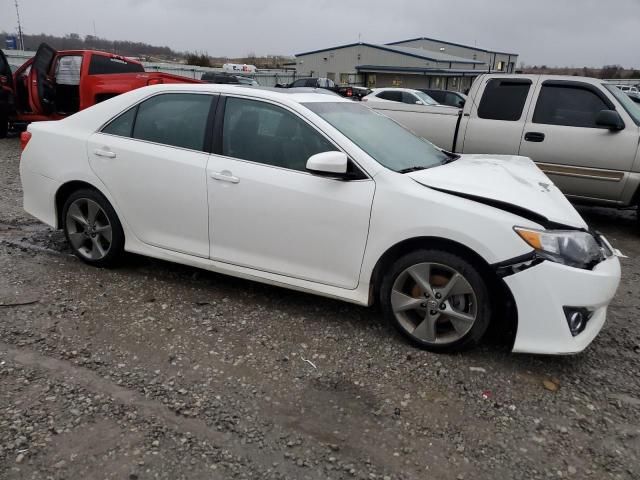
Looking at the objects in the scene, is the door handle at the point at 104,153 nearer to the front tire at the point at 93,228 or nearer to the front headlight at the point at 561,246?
the front tire at the point at 93,228

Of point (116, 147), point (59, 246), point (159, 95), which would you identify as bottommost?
point (59, 246)

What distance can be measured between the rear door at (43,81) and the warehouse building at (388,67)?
119 ft

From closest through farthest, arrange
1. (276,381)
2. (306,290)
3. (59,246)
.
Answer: (276,381) < (306,290) < (59,246)

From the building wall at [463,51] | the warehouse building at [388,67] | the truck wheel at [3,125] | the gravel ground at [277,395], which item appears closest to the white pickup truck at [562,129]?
the gravel ground at [277,395]

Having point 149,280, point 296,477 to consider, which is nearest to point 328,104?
point 149,280

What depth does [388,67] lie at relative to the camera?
43.7m

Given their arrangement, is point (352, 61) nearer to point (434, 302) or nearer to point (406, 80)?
point (406, 80)

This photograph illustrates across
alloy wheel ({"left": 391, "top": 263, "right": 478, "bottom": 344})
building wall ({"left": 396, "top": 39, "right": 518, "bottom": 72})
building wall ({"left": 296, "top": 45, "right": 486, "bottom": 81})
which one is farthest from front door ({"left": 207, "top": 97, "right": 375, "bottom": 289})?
building wall ({"left": 396, "top": 39, "right": 518, "bottom": 72})

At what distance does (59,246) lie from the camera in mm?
5086

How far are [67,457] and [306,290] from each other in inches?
68.7

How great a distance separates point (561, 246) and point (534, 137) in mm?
4000

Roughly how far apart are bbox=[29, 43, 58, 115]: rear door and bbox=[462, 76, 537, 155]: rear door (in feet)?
27.6

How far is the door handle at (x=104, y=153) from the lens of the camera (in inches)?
164

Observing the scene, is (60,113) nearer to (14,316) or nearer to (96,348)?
(14,316)
